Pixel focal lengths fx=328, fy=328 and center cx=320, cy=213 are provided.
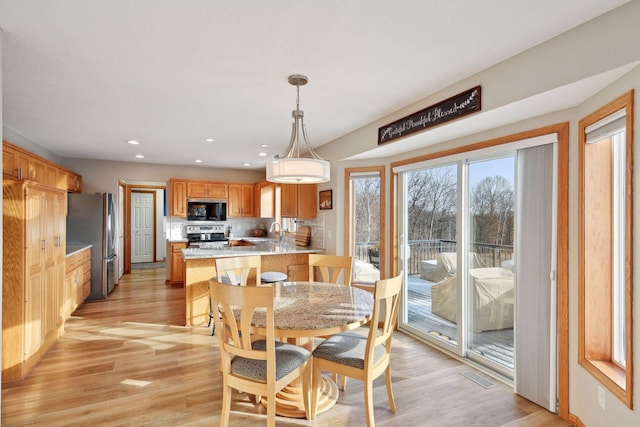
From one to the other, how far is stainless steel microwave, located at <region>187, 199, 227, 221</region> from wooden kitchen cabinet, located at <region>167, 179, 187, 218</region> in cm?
12

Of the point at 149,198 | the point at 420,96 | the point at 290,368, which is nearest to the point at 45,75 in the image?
the point at 290,368

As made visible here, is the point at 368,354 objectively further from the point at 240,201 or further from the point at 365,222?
the point at 240,201

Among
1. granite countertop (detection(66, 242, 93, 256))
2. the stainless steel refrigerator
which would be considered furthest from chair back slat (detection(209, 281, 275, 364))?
the stainless steel refrigerator

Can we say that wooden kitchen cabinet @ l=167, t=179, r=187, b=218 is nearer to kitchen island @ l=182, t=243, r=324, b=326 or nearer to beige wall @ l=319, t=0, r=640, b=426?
kitchen island @ l=182, t=243, r=324, b=326

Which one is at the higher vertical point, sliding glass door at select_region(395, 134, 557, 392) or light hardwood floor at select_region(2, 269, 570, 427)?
sliding glass door at select_region(395, 134, 557, 392)

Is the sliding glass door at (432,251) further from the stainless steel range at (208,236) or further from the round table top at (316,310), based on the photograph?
the stainless steel range at (208,236)

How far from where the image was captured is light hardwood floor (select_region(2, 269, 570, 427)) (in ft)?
7.33

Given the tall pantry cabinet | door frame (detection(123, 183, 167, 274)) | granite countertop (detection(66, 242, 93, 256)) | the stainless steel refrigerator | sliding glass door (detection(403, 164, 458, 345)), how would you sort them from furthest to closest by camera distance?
door frame (detection(123, 183, 167, 274)) < the stainless steel refrigerator < granite countertop (detection(66, 242, 93, 256)) < sliding glass door (detection(403, 164, 458, 345)) < the tall pantry cabinet

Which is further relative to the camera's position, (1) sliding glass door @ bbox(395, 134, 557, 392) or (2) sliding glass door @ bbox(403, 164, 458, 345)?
(2) sliding glass door @ bbox(403, 164, 458, 345)

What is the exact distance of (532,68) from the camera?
6.53 ft

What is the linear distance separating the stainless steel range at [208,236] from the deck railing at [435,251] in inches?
138

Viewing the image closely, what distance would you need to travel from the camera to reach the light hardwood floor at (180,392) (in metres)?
2.23

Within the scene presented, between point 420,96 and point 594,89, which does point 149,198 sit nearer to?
point 420,96

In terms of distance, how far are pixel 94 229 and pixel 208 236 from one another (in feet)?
6.77
